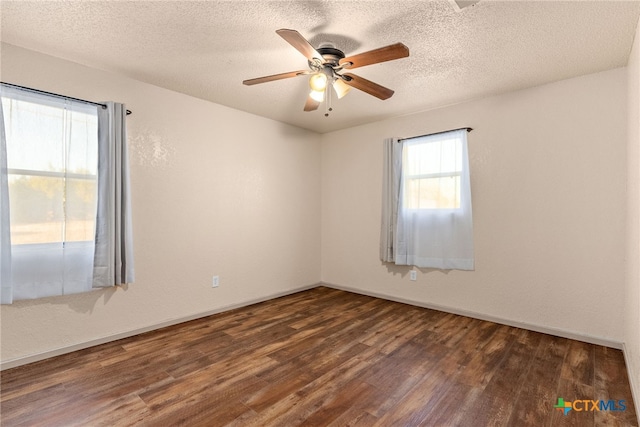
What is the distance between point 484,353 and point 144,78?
4.09 meters

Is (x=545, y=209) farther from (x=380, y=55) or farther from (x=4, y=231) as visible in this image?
(x=4, y=231)

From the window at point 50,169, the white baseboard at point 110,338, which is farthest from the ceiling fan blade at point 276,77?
the white baseboard at point 110,338

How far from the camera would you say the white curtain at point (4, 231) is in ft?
7.58

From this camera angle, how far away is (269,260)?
4375mm

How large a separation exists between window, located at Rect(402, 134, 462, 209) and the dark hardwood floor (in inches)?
58.0

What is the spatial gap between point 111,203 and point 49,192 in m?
0.43

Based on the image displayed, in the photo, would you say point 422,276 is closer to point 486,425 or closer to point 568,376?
point 568,376

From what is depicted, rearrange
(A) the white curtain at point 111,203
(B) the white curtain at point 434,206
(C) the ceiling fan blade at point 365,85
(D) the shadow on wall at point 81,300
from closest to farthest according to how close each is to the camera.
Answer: (C) the ceiling fan blade at point 365,85
(D) the shadow on wall at point 81,300
(A) the white curtain at point 111,203
(B) the white curtain at point 434,206

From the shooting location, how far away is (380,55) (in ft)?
6.47

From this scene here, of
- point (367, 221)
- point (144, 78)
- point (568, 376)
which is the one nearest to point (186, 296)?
point (144, 78)

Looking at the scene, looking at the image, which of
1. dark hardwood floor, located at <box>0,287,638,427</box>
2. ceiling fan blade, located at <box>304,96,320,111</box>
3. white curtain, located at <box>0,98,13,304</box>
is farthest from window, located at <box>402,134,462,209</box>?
white curtain, located at <box>0,98,13,304</box>

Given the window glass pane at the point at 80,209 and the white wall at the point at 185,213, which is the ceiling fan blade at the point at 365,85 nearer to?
the white wall at the point at 185,213

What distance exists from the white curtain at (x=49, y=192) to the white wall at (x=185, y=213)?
0.18 m

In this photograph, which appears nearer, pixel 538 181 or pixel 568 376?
pixel 568 376
